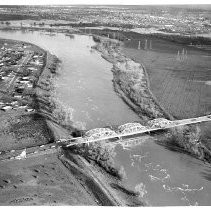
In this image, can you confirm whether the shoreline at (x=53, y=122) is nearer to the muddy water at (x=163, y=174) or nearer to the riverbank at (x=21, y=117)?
the riverbank at (x=21, y=117)

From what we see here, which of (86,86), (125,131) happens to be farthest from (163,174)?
(86,86)

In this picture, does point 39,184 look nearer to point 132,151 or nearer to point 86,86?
point 132,151

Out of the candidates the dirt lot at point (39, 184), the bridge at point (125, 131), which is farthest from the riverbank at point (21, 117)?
Result: the dirt lot at point (39, 184)

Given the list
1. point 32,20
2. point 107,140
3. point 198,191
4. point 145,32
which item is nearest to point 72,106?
point 107,140

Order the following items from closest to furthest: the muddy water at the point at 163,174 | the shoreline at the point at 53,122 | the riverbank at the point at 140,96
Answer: the shoreline at the point at 53,122 < the muddy water at the point at 163,174 < the riverbank at the point at 140,96

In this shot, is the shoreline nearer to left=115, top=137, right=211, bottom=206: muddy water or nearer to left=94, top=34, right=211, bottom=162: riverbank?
left=115, top=137, right=211, bottom=206: muddy water
